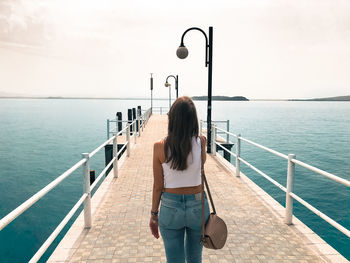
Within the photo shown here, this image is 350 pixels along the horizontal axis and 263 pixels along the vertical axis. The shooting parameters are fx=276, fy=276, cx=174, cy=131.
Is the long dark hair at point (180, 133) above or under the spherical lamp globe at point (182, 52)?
under

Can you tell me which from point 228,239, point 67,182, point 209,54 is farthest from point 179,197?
point 67,182

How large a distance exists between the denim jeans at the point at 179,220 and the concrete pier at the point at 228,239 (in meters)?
1.42

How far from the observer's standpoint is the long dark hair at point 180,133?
2.00 meters

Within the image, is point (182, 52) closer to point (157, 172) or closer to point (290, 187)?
point (290, 187)

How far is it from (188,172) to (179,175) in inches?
2.8

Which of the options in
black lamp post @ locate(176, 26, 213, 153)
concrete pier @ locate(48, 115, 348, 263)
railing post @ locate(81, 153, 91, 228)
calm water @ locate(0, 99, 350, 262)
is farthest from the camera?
calm water @ locate(0, 99, 350, 262)

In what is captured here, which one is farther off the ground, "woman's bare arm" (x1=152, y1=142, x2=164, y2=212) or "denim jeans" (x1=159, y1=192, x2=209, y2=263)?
"woman's bare arm" (x1=152, y1=142, x2=164, y2=212)

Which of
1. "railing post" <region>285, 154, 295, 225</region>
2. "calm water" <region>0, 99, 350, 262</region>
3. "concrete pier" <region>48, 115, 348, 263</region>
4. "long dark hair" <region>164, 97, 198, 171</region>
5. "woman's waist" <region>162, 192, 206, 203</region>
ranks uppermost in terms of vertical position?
"long dark hair" <region>164, 97, 198, 171</region>

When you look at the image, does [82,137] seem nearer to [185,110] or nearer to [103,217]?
[103,217]

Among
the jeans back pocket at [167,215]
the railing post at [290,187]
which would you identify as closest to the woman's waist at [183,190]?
the jeans back pocket at [167,215]

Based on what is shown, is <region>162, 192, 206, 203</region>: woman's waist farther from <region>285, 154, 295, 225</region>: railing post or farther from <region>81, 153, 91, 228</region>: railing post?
<region>285, 154, 295, 225</region>: railing post

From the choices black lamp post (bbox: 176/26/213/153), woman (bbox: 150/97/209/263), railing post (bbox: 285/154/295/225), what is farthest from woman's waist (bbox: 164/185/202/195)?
black lamp post (bbox: 176/26/213/153)

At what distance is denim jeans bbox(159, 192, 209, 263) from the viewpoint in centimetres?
208

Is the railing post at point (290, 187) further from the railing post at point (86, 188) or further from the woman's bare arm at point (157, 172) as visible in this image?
the railing post at point (86, 188)
